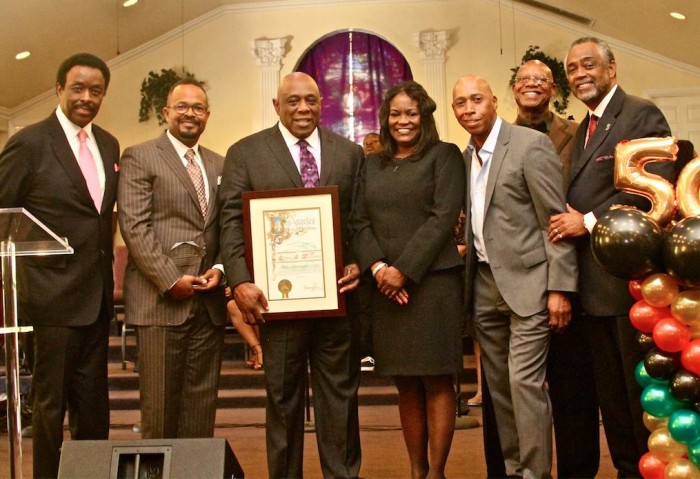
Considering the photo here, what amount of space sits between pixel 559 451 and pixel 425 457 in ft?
1.90

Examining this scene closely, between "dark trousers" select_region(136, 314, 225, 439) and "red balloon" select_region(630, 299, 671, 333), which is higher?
"red balloon" select_region(630, 299, 671, 333)

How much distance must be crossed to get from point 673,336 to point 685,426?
29 cm

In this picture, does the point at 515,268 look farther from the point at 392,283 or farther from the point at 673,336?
the point at 673,336

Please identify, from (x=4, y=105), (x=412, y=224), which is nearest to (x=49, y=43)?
(x=4, y=105)

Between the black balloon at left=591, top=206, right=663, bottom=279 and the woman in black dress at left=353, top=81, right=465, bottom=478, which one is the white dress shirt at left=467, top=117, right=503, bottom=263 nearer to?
the woman in black dress at left=353, top=81, right=465, bottom=478

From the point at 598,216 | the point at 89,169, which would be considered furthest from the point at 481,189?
the point at 89,169

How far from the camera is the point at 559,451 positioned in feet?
11.8

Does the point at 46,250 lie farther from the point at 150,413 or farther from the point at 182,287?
the point at 150,413

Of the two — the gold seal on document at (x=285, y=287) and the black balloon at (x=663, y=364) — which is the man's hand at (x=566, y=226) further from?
the gold seal on document at (x=285, y=287)

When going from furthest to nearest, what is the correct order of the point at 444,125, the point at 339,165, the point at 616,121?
the point at 444,125 < the point at 339,165 < the point at 616,121

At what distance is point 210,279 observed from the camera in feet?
11.6

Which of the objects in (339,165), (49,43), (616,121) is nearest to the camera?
(616,121)

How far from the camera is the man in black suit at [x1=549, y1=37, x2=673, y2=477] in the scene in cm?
323

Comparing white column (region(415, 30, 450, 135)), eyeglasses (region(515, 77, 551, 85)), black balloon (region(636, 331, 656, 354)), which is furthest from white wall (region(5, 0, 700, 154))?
black balloon (region(636, 331, 656, 354))
